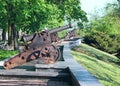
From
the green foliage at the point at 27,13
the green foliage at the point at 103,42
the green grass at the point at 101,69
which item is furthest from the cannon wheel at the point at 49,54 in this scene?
the green foliage at the point at 103,42

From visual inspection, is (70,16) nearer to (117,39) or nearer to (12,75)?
(117,39)

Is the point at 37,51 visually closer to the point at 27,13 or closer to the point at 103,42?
the point at 27,13

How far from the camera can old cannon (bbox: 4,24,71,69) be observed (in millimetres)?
12062

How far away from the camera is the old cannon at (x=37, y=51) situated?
475 inches

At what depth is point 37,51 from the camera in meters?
12.2

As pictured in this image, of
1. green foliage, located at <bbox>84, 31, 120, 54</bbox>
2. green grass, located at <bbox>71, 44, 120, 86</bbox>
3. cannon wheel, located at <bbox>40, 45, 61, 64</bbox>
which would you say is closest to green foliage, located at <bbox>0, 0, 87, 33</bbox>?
green grass, located at <bbox>71, 44, 120, 86</bbox>

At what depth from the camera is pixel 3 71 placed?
1157 centimetres

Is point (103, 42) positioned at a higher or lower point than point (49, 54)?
lower

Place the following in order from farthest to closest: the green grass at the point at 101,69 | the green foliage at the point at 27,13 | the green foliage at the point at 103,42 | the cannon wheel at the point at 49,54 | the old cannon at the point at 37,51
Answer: the green foliage at the point at 103,42
the green foliage at the point at 27,13
the green grass at the point at 101,69
the cannon wheel at the point at 49,54
the old cannon at the point at 37,51

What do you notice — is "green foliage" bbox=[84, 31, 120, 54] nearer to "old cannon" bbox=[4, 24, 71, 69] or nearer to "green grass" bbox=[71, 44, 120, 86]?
"green grass" bbox=[71, 44, 120, 86]

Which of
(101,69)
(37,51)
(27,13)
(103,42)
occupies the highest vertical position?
(27,13)

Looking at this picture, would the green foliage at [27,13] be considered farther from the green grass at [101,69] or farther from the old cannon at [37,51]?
the old cannon at [37,51]

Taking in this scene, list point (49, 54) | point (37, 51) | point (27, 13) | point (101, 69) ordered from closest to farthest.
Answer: point (37, 51), point (49, 54), point (101, 69), point (27, 13)

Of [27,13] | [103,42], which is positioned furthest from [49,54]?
[103,42]
